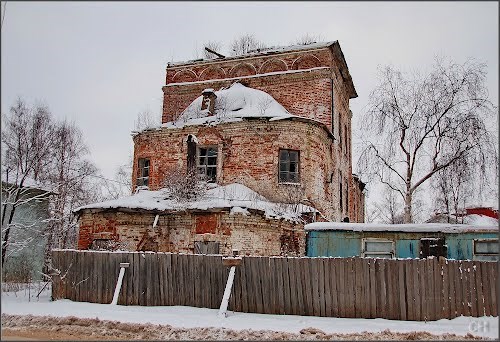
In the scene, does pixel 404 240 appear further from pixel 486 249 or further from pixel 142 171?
pixel 142 171

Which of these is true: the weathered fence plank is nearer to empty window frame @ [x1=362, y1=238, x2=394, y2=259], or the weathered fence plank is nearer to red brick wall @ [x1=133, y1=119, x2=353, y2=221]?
empty window frame @ [x1=362, y1=238, x2=394, y2=259]

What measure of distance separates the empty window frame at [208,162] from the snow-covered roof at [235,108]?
1.22m

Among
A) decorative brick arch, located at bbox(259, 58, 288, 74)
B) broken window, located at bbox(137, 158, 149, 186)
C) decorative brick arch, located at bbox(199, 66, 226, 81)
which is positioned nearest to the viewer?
broken window, located at bbox(137, 158, 149, 186)

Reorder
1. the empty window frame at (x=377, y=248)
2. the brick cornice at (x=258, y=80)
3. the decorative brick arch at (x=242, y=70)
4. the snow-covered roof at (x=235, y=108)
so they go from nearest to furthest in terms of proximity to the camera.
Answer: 1. the empty window frame at (x=377, y=248)
2. the snow-covered roof at (x=235, y=108)
3. the brick cornice at (x=258, y=80)
4. the decorative brick arch at (x=242, y=70)

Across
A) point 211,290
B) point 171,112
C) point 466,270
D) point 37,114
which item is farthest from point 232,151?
point 37,114

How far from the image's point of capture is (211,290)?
12805 millimetres

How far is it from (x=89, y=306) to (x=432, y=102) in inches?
625

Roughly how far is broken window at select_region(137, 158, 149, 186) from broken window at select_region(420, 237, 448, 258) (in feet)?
44.8

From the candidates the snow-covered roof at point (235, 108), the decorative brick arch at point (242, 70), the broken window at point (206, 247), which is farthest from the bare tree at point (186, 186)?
the decorative brick arch at point (242, 70)

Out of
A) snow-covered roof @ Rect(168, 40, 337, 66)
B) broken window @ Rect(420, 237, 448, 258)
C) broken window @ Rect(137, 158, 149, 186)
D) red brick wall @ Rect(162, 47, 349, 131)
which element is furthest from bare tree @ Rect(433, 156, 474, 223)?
broken window @ Rect(137, 158, 149, 186)

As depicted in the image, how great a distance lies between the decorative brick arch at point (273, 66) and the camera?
25.0 m

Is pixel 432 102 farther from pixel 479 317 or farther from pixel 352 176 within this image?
pixel 479 317

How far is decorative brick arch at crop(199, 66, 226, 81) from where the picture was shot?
26.7 m

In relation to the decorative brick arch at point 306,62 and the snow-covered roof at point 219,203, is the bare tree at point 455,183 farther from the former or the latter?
the decorative brick arch at point 306,62
